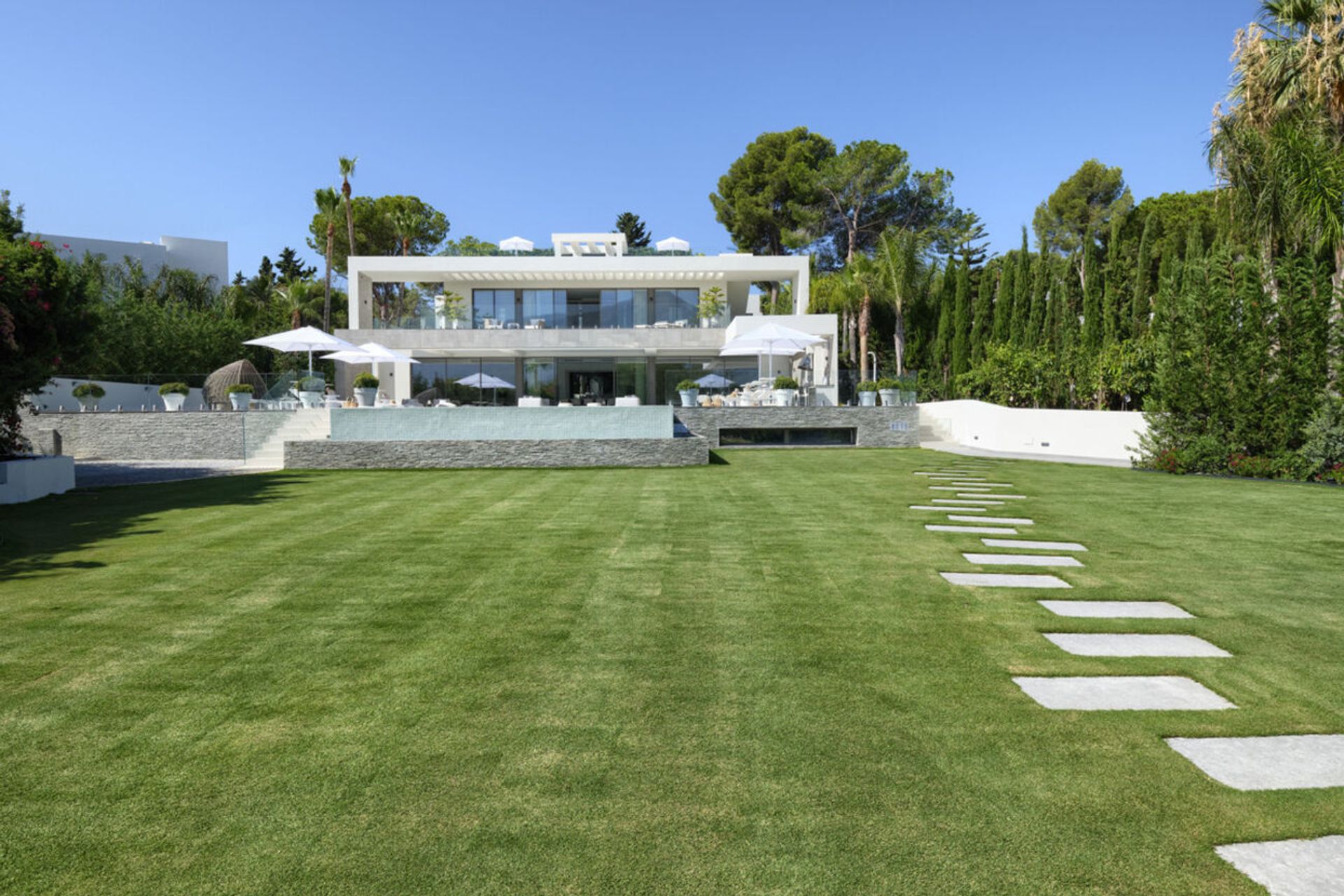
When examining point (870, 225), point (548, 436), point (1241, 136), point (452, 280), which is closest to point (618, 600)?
point (548, 436)

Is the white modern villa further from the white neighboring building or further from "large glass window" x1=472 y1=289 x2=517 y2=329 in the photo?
the white neighboring building

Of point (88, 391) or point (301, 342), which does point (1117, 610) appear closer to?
point (301, 342)

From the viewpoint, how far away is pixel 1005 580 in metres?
5.95

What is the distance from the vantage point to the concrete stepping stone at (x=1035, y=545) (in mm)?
7223

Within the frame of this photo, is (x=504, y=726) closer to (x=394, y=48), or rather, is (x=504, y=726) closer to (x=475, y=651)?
(x=475, y=651)

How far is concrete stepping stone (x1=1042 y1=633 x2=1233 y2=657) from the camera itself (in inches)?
167

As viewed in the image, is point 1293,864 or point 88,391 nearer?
point 1293,864

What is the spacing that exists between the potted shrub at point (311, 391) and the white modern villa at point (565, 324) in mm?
6715

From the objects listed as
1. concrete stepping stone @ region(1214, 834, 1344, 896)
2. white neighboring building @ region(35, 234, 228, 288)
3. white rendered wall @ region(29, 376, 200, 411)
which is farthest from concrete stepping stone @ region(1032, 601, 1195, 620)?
white neighboring building @ region(35, 234, 228, 288)

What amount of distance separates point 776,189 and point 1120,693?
1689 inches

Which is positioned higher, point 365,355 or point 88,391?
point 365,355

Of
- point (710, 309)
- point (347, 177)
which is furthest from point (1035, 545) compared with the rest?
point (347, 177)

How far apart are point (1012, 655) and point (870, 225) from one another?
4094 centimetres

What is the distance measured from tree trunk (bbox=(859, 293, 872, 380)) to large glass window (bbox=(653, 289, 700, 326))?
7.58 metres
